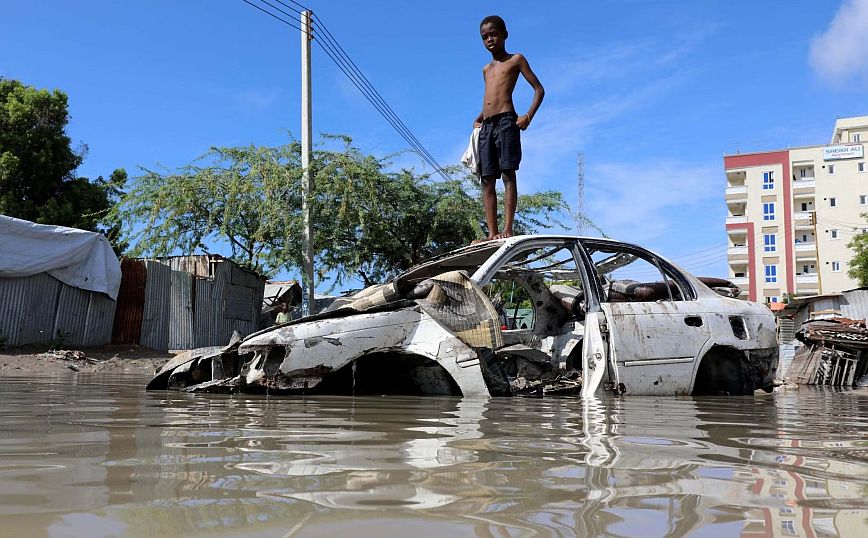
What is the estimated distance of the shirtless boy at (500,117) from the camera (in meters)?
6.56

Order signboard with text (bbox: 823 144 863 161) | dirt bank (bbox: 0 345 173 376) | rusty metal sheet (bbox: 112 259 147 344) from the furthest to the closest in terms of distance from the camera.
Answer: signboard with text (bbox: 823 144 863 161), rusty metal sheet (bbox: 112 259 147 344), dirt bank (bbox: 0 345 173 376)

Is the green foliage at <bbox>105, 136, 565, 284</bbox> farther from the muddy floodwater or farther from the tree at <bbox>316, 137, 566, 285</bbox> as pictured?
the muddy floodwater

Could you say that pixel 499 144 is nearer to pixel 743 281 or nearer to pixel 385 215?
pixel 385 215

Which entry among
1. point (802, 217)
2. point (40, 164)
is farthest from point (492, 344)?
point (802, 217)

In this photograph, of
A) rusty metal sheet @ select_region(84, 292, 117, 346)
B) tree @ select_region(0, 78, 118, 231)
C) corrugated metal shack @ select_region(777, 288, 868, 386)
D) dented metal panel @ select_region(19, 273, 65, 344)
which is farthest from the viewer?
tree @ select_region(0, 78, 118, 231)

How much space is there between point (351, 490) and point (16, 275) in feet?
43.2

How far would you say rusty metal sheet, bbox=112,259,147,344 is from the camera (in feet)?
47.1

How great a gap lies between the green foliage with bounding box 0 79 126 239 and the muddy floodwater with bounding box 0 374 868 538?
21255mm

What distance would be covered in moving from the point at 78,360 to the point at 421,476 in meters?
10.9

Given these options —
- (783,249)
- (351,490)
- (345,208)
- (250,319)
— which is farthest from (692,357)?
(783,249)

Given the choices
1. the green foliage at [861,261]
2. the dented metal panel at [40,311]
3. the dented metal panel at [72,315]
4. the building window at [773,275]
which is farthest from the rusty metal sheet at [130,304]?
the building window at [773,275]

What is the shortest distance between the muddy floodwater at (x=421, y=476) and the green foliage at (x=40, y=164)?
837 inches

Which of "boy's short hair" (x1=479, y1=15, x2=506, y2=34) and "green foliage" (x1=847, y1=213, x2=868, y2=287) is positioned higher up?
"green foliage" (x1=847, y1=213, x2=868, y2=287)

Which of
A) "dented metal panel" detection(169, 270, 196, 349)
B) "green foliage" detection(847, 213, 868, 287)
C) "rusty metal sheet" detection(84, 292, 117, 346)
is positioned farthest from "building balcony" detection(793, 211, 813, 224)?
"rusty metal sheet" detection(84, 292, 117, 346)
